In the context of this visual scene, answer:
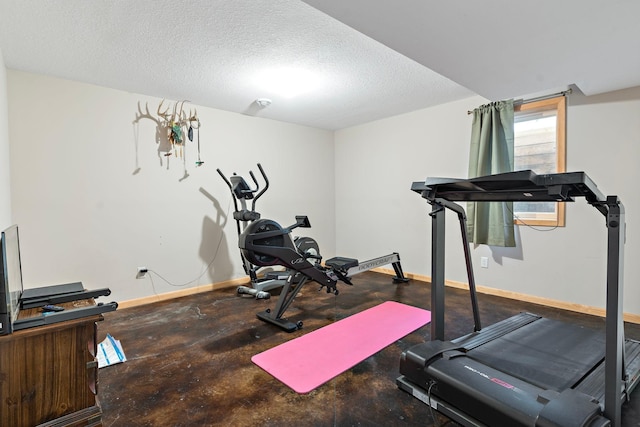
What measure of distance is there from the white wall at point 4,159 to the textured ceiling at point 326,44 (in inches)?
9.5

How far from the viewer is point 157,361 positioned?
230cm

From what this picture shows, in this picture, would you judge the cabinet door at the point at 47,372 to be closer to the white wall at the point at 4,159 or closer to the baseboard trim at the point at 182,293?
the white wall at the point at 4,159

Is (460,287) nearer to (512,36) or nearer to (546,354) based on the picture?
(546,354)

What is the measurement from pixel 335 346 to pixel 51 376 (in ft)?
5.75

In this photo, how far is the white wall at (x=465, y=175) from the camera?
2936mm

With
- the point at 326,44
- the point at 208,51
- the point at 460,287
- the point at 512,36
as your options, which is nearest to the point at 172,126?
the point at 208,51

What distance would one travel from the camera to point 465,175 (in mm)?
3986

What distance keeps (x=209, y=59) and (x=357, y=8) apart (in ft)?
5.14

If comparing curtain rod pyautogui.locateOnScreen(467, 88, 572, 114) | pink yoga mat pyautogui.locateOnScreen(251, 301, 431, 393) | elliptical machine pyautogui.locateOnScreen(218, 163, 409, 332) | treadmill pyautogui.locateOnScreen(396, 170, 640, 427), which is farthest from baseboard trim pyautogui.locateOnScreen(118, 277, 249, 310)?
curtain rod pyautogui.locateOnScreen(467, 88, 572, 114)

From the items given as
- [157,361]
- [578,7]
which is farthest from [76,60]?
[578,7]

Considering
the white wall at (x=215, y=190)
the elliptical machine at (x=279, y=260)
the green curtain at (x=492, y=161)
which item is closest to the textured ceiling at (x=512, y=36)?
the green curtain at (x=492, y=161)

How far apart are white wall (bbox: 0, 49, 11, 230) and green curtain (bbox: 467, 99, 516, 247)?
457cm

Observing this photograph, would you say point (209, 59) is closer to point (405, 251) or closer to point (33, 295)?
point (33, 295)

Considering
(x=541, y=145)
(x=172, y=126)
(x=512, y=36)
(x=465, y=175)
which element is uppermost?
(x=512, y=36)
